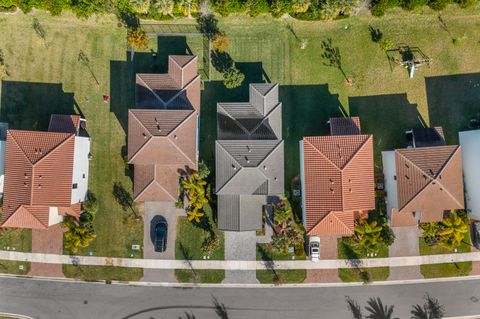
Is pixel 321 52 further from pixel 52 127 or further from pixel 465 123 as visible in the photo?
pixel 52 127

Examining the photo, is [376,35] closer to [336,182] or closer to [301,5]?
[301,5]

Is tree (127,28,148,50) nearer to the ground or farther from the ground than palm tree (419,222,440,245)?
farther from the ground

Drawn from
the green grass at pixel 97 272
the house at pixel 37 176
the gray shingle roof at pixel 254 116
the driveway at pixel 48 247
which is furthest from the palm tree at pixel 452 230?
the driveway at pixel 48 247

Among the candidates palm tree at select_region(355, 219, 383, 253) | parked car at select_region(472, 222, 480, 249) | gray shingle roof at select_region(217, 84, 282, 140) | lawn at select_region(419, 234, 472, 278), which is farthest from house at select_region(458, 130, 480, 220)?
gray shingle roof at select_region(217, 84, 282, 140)

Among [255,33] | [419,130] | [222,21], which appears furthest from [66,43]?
[419,130]

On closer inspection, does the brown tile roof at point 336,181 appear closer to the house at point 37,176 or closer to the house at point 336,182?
the house at point 336,182

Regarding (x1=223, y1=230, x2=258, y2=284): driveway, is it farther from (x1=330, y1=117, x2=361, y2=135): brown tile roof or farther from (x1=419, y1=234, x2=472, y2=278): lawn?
(x1=419, y1=234, x2=472, y2=278): lawn

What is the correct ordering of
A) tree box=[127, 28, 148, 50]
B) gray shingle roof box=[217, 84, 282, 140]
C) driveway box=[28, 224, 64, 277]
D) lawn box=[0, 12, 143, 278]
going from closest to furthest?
1. gray shingle roof box=[217, 84, 282, 140]
2. tree box=[127, 28, 148, 50]
3. driveway box=[28, 224, 64, 277]
4. lawn box=[0, 12, 143, 278]
